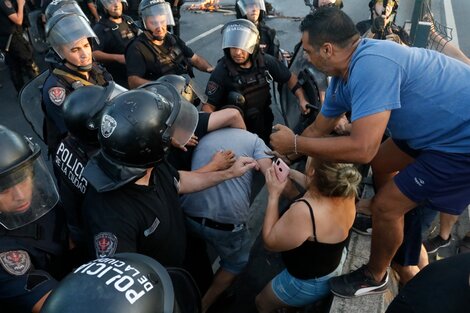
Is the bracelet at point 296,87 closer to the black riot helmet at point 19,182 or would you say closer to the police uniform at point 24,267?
the black riot helmet at point 19,182

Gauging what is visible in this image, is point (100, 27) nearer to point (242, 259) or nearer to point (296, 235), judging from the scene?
point (242, 259)

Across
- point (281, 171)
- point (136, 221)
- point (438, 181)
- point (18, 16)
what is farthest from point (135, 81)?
point (18, 16)

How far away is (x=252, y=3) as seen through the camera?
17.2 feet

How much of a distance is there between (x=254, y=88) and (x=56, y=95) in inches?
72.3

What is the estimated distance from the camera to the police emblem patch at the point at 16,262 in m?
1.73

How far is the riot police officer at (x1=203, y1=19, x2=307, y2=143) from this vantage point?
3875mm

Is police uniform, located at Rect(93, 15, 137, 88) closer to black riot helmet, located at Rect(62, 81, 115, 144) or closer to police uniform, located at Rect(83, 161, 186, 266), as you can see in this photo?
black riot helmet, located at Rect(62, 81, 115, 144)

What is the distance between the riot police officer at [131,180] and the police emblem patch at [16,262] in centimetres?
30

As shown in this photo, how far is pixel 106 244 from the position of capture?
1.80 metres

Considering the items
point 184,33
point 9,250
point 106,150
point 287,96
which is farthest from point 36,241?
point 184,33

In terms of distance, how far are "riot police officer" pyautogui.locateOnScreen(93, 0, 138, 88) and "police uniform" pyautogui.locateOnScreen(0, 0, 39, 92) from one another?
1731 millimetres

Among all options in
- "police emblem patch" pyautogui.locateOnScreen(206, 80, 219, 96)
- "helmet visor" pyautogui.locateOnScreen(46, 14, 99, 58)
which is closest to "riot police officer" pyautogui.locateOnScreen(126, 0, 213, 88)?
"helmet visor" pyautogui.locateOnScreen(46, 14, 99, 58)

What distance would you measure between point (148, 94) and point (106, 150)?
34 cm

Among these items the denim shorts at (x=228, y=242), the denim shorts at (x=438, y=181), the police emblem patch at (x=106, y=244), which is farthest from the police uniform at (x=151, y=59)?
the denim shorts at (x=438, y=181)
